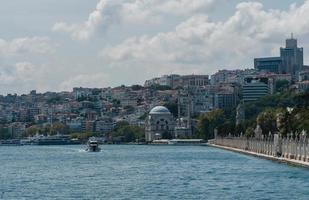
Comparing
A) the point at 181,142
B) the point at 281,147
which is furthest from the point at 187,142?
the point at 281,147

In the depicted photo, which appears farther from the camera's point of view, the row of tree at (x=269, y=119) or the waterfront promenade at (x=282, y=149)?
the row of tree at (x=269, y=119)

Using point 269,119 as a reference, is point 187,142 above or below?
below

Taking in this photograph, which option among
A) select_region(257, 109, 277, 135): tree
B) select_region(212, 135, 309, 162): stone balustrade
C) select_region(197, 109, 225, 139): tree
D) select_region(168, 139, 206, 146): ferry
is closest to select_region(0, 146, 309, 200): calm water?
select_region(212, 135, 309, 162): stone balustrade

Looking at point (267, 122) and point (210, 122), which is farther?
point (210, 122)

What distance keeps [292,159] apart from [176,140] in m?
123

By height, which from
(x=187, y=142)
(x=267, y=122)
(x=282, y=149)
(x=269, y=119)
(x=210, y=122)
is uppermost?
(x=210, y=122)

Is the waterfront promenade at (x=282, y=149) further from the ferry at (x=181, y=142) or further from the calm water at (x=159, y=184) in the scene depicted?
the ferry at (x=181, y=142)

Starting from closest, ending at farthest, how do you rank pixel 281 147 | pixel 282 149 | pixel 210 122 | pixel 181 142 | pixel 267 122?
pixel 282 149, pixel 281 147, pixel 267 122, pixel 210 122, pixel 181 142

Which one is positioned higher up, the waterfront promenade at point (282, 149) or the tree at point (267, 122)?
the tree at point (267, 122)

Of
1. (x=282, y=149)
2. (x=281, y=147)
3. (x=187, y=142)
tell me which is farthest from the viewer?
(x=187, y=142)

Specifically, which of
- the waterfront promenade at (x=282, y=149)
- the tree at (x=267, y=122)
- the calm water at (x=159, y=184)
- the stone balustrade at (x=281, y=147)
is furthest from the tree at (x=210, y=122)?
the calm water at (x=159, y=184)

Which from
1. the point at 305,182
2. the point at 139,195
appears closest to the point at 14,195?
the point at 139,195

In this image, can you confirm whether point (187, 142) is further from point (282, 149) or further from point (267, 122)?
point (282, 149)

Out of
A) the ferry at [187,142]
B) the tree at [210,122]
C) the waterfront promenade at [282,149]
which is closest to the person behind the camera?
the waterfront promenade at [282,149]
